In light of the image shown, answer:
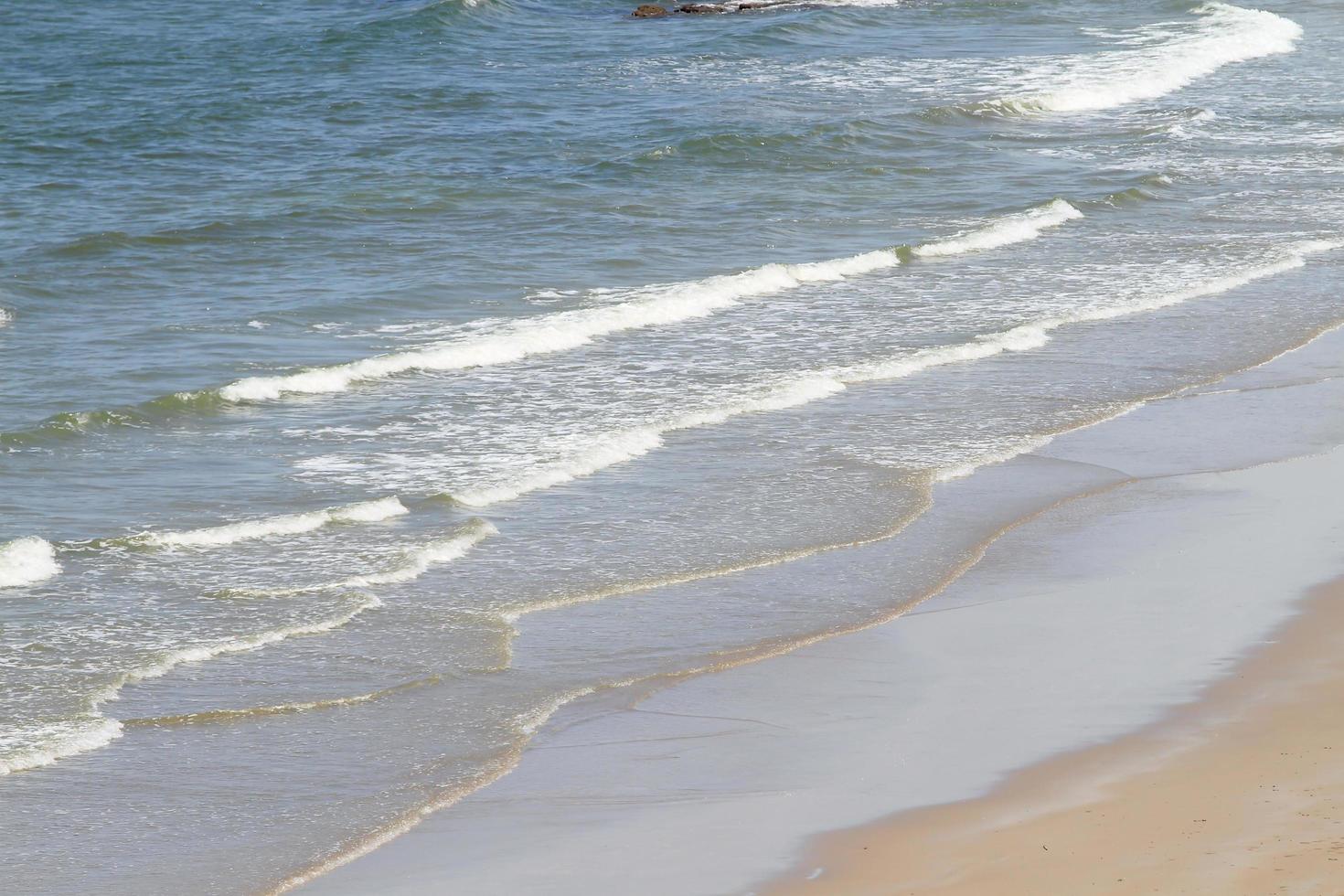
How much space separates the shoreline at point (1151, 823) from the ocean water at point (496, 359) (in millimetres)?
1604

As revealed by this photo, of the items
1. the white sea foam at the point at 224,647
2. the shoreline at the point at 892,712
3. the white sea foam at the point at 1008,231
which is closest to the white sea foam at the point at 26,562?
the white sea foam at the point at 224,647

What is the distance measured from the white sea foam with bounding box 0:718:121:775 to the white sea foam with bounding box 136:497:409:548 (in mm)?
2136

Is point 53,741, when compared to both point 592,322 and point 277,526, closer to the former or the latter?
point 277,526

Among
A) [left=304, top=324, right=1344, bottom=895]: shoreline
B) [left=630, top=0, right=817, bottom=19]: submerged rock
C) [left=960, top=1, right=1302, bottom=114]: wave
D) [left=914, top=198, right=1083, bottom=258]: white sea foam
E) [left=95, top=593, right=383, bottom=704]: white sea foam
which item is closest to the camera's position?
[left=304, top=324, right=1344, bottom=895]: shoreline

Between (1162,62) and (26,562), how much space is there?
2424 cm

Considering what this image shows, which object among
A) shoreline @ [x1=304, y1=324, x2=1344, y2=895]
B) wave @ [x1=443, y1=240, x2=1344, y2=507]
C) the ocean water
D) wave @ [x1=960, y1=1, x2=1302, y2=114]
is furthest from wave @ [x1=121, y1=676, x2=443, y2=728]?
wave @ [x1=960, y1=1, x2=1302, y2=114]

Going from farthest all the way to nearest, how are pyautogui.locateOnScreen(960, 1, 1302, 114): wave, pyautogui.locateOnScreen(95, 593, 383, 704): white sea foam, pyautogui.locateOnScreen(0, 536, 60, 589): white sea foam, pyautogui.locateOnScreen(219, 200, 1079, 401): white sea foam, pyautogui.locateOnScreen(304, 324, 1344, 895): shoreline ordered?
pyautogui.locateOnScreen(960, 1, 1302, 114): wave < pyautogui.locateOnScreen(219, 200, 1079, 401): white sea foam < pyautogui.locateOnScreen(0, 536, 60, 589): white sea foam < pyautogui.locateOnScreen(95, 593, 383, 704): white sea foam < pyautogui.locateOnScreen(304, 324, 1344, 895): shoreline

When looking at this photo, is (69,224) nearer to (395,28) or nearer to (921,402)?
(921,402)

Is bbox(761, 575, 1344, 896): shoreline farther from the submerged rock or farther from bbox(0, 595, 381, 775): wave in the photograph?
the submerged rock

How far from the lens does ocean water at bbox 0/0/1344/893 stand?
6.84m

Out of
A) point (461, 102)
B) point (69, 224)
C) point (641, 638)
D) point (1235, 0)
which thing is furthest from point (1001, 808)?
point (1235, 0)

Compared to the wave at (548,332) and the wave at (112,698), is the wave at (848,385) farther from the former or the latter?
the wave at (548,332)

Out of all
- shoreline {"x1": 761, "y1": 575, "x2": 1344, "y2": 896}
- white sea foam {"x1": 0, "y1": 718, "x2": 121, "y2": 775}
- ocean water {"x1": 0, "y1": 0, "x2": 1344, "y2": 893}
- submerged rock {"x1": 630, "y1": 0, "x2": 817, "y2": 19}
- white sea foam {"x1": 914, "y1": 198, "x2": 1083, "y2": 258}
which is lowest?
white sea foam {"x1": 914, "y1": 198, "x2": 1083, "y2": 258}

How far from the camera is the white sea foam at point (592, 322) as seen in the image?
1198 cm
